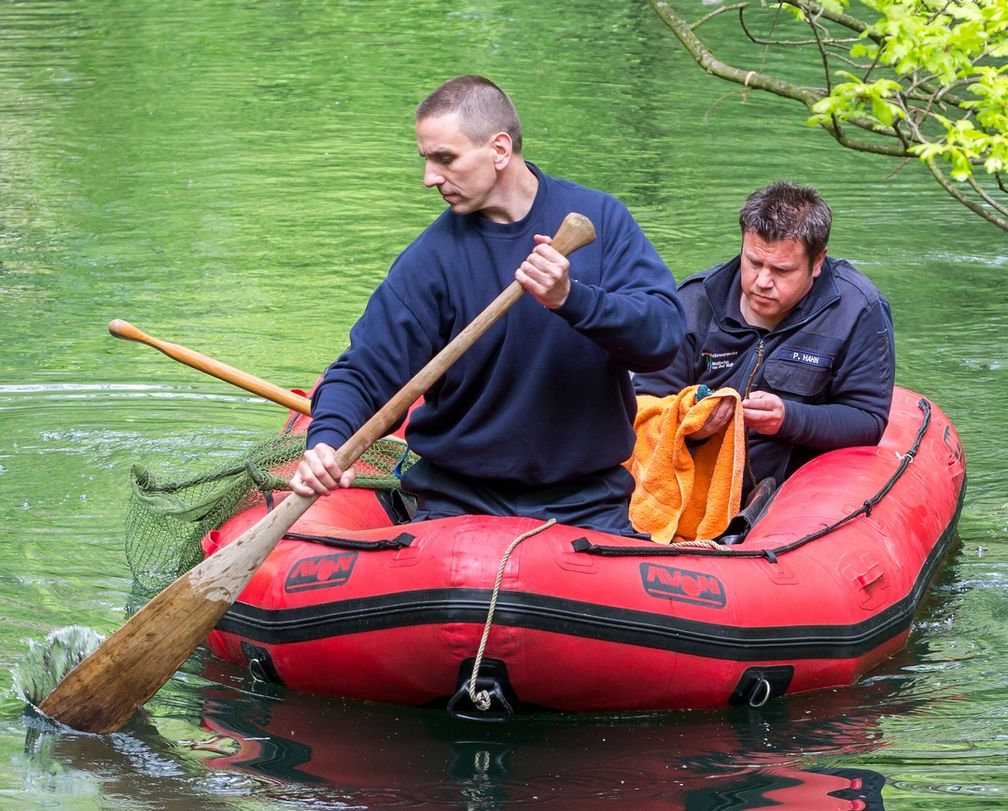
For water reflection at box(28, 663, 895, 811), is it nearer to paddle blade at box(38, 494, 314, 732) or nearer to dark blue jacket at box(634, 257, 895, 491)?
paddle blade at box(38, 494, 314, 732)

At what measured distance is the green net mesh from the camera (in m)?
4.68

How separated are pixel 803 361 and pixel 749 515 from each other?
485 millimetres

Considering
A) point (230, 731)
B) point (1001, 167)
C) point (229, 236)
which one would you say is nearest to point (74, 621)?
point (230, 731)

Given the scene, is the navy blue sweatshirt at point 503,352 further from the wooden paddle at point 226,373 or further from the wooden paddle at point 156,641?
the wooden paddle at point 226,373

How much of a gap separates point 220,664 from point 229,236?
205 inches

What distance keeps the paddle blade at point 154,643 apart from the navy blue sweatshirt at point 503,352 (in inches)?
16.8

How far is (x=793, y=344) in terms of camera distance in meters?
4.86

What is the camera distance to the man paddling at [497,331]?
146 inches

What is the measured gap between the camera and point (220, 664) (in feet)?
14.9

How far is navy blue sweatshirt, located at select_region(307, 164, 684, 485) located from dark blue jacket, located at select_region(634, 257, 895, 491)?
3.44 feet

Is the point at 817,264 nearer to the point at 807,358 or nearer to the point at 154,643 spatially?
the point at 807,358

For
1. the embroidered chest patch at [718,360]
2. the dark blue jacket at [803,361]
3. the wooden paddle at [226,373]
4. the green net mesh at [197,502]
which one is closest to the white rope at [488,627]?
the green net mesh at [197,502]

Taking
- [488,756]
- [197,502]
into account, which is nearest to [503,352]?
[488,756]

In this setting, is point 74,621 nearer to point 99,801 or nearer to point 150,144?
point 99,801
